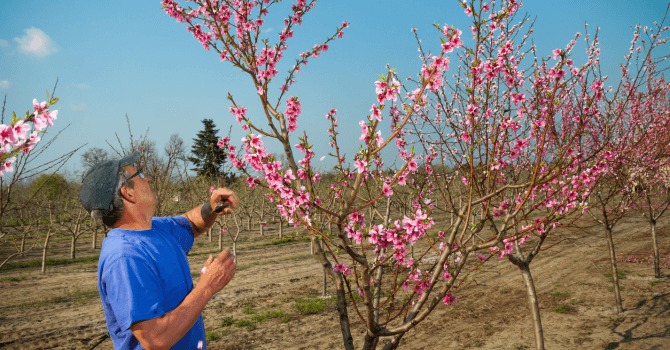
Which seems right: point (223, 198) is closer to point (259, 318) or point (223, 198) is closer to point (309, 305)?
point (259, 318)

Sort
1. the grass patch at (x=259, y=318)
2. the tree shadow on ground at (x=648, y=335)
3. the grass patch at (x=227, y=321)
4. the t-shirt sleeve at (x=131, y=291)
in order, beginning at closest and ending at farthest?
the t-shirt sleeve at (x=131, y=291) < the tree shadow on ground at (x=648, y=335) < the grass patch at (x=227, y=321) < the grass patch at (x=259, y=318)

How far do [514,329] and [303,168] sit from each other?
5781mm

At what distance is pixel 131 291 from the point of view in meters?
1.37

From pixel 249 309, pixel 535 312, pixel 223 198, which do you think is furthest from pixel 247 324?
pixel 223 198

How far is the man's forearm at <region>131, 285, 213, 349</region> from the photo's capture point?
1359mm

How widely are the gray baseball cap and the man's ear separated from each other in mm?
47

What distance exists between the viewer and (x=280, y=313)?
7340 mm

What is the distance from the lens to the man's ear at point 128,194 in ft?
5.92

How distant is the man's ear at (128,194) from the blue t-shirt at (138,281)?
0.19 meters

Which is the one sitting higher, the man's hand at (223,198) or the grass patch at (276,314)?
the man's hand at (223,198)

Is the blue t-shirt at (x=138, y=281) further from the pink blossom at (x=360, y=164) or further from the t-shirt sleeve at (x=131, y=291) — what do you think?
the pink blossom at (x=360, y=164)

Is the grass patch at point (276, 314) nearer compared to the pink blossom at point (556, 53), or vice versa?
the pink blossom at point (556, 53)

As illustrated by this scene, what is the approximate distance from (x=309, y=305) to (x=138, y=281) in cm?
679

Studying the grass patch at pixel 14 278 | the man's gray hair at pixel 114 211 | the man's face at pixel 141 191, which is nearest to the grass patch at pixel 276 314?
the man's face at pixel 141 191
